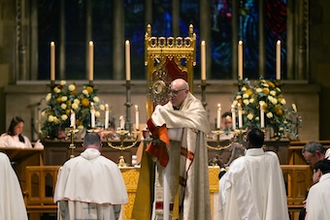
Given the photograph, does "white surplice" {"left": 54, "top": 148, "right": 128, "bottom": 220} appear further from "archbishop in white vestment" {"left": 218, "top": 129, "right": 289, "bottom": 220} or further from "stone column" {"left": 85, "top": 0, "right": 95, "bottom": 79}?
"stone column" {"left": 85, "top": 0, "right": 95, "bottom": 79}

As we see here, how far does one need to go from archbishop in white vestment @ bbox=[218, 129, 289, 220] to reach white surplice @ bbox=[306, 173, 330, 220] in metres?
1.49

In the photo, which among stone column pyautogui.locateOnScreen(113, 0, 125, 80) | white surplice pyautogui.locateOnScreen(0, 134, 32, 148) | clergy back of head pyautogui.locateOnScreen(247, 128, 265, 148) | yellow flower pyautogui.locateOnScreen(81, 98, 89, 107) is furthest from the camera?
stone column pyautogui.locateOnScreen(113, 0, 125, 80)

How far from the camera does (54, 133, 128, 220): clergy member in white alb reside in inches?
386

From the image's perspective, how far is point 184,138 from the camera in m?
9.72

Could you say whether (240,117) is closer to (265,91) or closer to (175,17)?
(265,91)

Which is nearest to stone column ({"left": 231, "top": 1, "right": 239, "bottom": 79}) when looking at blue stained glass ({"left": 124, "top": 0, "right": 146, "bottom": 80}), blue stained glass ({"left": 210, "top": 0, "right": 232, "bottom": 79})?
blue stained glass ({"left": 210, "top": 0, "right": 232, "bottom": 79})

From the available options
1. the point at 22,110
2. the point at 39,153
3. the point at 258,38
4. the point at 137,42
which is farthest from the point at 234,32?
the point at 39,153

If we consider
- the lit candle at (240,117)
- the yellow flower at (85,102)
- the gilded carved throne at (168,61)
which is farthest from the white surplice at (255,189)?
the yellow flower at (85,102)

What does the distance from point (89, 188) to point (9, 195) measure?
1190 millimetres

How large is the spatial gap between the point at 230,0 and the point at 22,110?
4.08 meters

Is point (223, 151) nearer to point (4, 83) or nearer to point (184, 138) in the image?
point (184, 138)

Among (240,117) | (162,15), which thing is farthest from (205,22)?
(240,117)

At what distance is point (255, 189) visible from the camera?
999cm

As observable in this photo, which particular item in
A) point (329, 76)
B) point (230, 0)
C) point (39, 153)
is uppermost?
point (230, 0)
